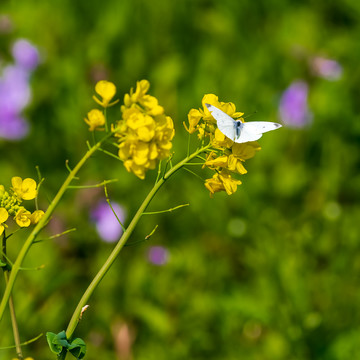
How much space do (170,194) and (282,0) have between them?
1.56 meters

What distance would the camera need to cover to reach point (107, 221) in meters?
2.59

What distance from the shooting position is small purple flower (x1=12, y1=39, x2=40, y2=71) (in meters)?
3.01

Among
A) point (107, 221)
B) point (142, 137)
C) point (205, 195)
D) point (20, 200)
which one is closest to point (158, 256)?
point (107, 221)

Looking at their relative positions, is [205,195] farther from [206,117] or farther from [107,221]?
[206,117]

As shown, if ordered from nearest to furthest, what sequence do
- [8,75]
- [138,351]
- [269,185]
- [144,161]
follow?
1. [144,161]
2. [138,351]
3. [269,185]
4. [8,75]

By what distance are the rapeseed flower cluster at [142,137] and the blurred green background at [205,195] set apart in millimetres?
1141

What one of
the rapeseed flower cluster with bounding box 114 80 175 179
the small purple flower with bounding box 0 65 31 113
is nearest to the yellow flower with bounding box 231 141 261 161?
the rapeseed flower cluster with bounding box 114 80 175 179

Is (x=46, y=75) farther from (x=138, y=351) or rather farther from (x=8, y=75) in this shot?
(x=138, y=351)

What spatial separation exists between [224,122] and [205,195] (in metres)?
1.81

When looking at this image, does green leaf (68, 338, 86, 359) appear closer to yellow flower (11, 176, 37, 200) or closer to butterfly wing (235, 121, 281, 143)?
yellow flower (11, 176, 37, 200)

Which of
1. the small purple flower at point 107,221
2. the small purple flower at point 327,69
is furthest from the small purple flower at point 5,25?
the small purple flower at point 327,69

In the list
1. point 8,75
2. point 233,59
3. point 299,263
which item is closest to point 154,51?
point 233,59

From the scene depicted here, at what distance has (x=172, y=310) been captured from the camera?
2.31 m

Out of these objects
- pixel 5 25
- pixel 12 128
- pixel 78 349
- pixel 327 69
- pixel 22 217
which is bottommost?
pixel 12 128
